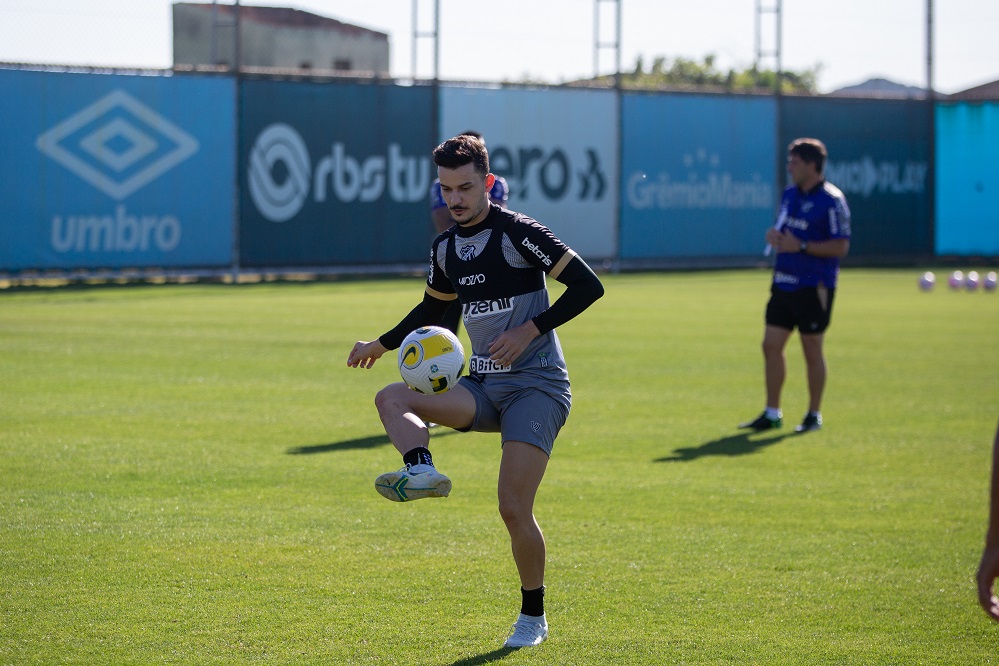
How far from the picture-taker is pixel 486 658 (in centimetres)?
555

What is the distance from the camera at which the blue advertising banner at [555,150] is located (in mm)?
30625

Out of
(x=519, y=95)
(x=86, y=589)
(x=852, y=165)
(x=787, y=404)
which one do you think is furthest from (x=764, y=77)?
(x=86, y=589)

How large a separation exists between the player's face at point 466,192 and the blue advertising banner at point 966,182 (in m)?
33.7

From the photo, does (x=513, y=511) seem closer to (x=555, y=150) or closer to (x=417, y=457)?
(x=417, y=457)

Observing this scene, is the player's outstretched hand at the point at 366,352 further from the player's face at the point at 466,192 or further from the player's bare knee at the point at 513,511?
the player's bare knee at the point at 513,511

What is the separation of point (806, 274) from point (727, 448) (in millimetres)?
2092

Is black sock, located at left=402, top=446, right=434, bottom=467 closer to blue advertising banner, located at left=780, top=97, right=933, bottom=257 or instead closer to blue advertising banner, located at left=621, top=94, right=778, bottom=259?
blue advertising banner, located at left=621, top=94, right=778, bottom=259

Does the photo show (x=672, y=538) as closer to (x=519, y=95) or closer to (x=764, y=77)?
(x=519, y=95)

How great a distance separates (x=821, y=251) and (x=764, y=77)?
28223mm

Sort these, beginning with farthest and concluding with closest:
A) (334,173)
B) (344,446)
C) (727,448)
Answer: (334,173) < (727,448) < (344,446)

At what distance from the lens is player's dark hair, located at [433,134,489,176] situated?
19.1 ft

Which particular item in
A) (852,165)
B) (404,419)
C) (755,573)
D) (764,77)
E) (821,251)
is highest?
(764,77)

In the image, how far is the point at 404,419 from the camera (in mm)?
5691

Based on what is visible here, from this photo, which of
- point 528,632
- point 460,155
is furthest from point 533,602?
point 460,155
